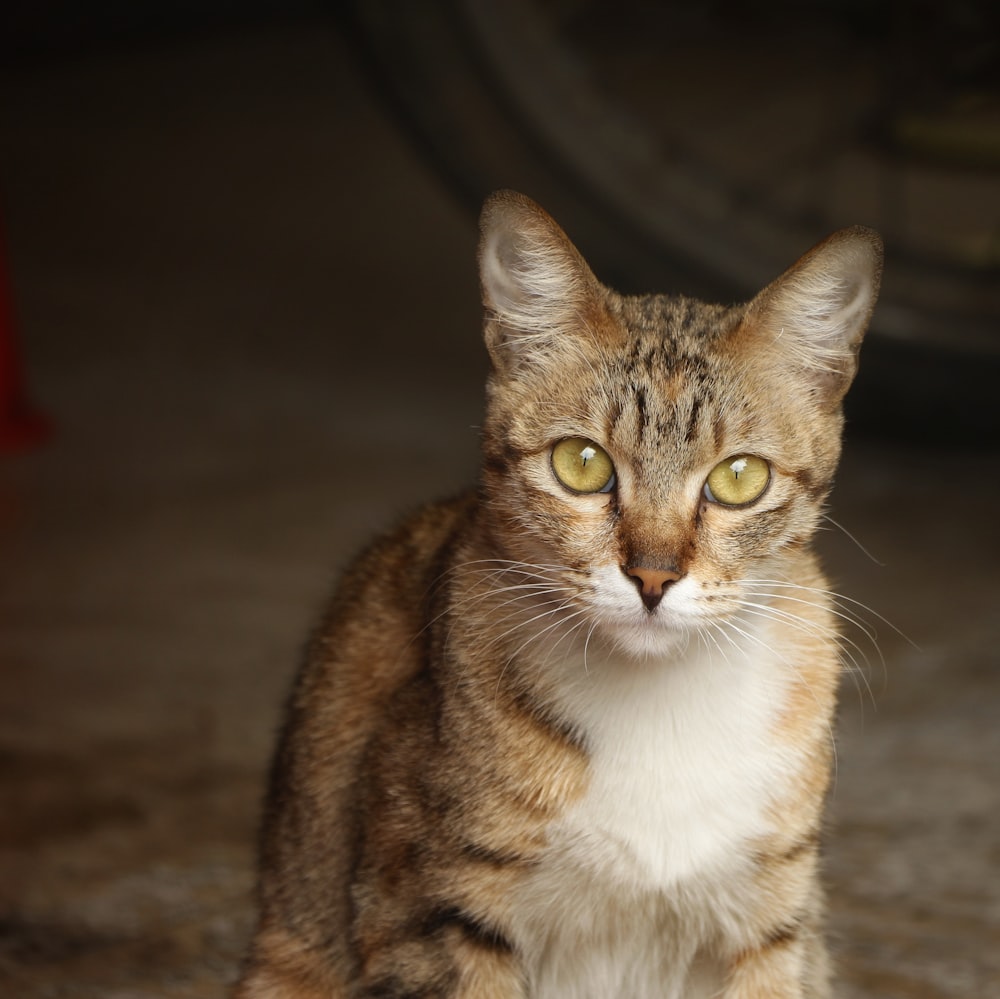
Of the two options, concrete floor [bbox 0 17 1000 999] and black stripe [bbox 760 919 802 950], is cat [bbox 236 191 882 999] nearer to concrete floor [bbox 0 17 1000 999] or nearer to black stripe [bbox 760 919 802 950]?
black stripe [bbox 760 919 802 950]

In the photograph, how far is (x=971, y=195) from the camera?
422cm

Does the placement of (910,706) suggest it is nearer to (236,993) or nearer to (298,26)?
(236,993)

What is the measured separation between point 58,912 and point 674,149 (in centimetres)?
247

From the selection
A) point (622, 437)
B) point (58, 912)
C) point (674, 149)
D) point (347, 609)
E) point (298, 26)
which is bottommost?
point (58, 912)

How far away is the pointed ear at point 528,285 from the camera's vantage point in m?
1.79

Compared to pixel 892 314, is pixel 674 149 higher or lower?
higher

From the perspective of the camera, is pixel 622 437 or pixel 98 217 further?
pixel 98 217

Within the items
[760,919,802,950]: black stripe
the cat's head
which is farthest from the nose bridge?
[760,919,802,950]: black stripe

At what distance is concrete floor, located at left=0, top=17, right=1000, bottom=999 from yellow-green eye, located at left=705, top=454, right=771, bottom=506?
739 millimetres

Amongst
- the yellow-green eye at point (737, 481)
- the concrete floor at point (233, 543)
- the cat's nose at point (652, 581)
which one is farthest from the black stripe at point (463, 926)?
the concrete floor at point (233, 543)

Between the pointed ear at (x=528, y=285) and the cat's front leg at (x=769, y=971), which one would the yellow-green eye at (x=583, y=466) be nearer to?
the pointed ear at (x=528, y=285)

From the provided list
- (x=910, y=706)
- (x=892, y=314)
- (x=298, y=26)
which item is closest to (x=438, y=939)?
(x=910, y=706)

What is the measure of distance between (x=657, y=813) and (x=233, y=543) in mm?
2263

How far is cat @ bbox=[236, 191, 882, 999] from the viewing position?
5.76 feet
